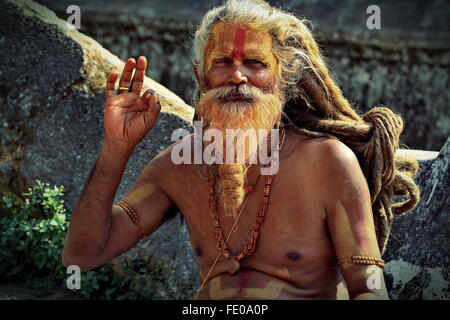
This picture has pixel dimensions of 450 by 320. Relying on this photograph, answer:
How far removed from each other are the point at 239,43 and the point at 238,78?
163mm

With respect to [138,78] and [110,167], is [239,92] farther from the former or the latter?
[110,167]

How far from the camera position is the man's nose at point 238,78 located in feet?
12.2

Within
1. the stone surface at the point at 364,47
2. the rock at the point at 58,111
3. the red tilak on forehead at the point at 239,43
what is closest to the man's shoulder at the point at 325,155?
the red tilak on forehead at the point at 239,43

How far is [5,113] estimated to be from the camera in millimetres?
→ 5824

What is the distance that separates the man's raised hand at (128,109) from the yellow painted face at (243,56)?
0.98ft

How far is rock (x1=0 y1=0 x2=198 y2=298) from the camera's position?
18.1 ft

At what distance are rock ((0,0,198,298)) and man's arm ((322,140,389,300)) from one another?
1.92 m

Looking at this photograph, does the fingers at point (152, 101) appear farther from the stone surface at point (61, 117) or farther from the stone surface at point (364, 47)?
the stone surface at point (364, 47)

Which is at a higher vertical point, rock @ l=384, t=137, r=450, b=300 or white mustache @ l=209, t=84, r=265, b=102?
white mustache @ l=209, t=84, r=265, b=102

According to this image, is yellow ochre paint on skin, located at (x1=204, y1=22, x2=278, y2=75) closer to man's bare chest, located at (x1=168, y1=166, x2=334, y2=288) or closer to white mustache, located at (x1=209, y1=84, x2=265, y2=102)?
white mustache, located at (x1=209, y1=84, x2=265, y2=102)

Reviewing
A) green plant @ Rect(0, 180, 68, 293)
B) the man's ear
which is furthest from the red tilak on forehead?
green plant @ Rect(0, 180, 68, 293)

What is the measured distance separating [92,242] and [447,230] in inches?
77.5
